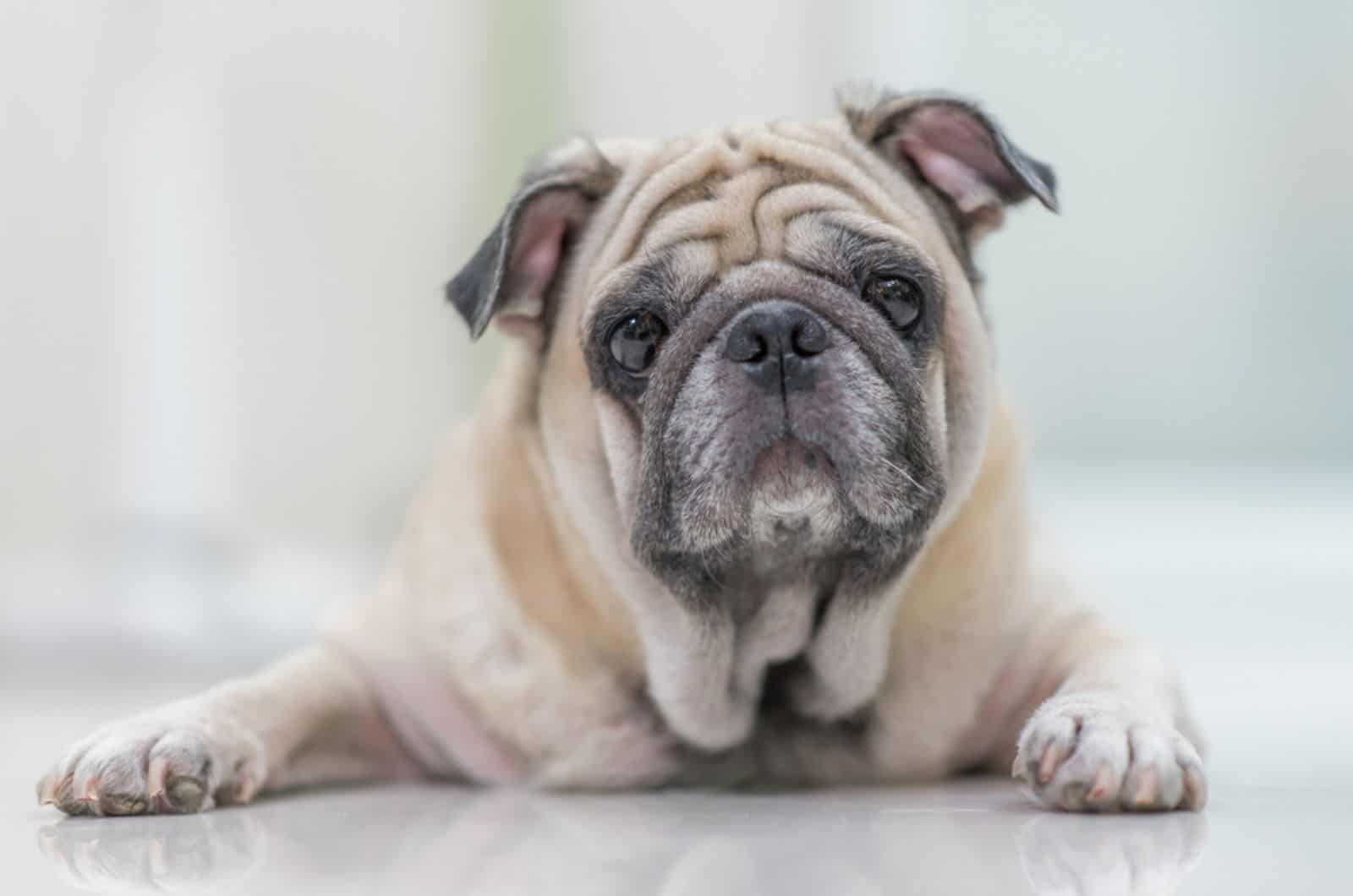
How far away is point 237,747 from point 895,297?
1367 millimetres

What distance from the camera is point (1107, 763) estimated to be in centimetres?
243

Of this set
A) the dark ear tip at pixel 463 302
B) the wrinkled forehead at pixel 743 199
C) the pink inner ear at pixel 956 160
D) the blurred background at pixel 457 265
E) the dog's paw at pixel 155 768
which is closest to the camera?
the dog's paw at pixel 155 768

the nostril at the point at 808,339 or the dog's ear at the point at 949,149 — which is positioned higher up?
the dog's ear at the point at 949,149

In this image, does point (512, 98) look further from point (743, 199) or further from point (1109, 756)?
point (1109, 756)

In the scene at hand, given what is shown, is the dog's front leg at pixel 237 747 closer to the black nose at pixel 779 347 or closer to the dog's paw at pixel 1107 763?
the black nose at pixel 779 347

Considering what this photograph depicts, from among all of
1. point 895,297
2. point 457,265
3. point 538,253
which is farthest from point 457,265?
point 895,297

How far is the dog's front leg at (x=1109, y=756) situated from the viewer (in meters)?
2.41

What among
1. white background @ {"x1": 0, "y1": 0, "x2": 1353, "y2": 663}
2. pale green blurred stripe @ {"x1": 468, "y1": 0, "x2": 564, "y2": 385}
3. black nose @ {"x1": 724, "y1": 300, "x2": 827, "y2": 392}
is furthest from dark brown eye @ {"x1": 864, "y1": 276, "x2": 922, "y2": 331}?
pale green blurred stripe @ {"x1": 468, "y1": 0, "x2": 564, "y2": 385}

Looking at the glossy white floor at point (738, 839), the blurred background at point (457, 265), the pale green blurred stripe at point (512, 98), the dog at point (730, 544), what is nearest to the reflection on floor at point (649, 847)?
the glossy white floor at point (738, 839)

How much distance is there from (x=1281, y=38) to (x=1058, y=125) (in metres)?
0.82

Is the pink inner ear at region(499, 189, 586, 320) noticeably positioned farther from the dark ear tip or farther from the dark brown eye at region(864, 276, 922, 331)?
the dark brown eye at region(864, 276, 922, 331)

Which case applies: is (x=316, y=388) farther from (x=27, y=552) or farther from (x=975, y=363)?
(x=975, y=363)

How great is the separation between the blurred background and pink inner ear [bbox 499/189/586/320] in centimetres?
282

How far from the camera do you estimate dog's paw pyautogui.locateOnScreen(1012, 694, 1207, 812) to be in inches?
95.0
